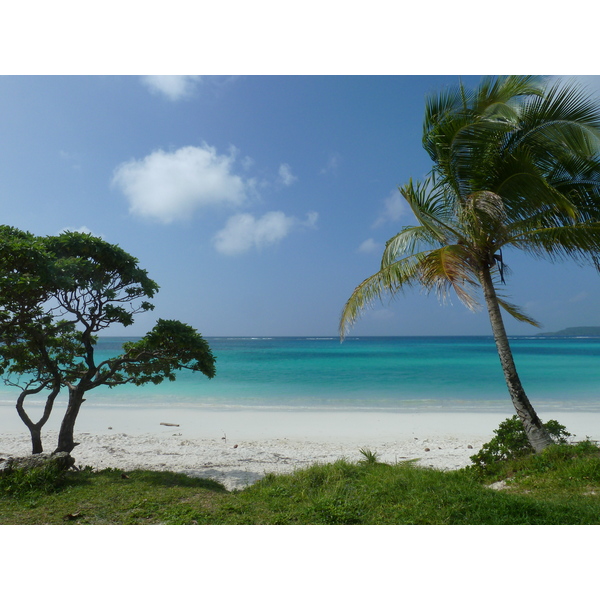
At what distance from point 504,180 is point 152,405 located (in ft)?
34.7

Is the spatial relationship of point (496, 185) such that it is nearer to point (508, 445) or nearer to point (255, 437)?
point (508, 445)

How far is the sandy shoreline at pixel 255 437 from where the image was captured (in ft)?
18.0

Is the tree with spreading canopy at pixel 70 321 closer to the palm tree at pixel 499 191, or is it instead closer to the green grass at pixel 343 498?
the green grass at pixel 343 498

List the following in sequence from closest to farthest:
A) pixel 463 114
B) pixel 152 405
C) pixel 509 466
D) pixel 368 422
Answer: pixel 509 466 → pixel 463 114 → pixel 368 422 → pixel 152 405

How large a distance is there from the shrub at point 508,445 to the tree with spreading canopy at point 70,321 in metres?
3.59

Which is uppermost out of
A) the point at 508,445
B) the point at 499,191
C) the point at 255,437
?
the point at 499,191

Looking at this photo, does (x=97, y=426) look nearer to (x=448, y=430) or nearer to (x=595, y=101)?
(x=448, y=430)

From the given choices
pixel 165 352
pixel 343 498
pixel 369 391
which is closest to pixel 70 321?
pixel 165 352

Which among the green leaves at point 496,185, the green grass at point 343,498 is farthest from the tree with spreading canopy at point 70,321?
the green leaves at point 496,185

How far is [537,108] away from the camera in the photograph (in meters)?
4.33

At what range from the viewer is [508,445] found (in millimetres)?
4449

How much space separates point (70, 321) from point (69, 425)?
1314 millimetres

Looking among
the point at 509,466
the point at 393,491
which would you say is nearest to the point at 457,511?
the point at 393,491
